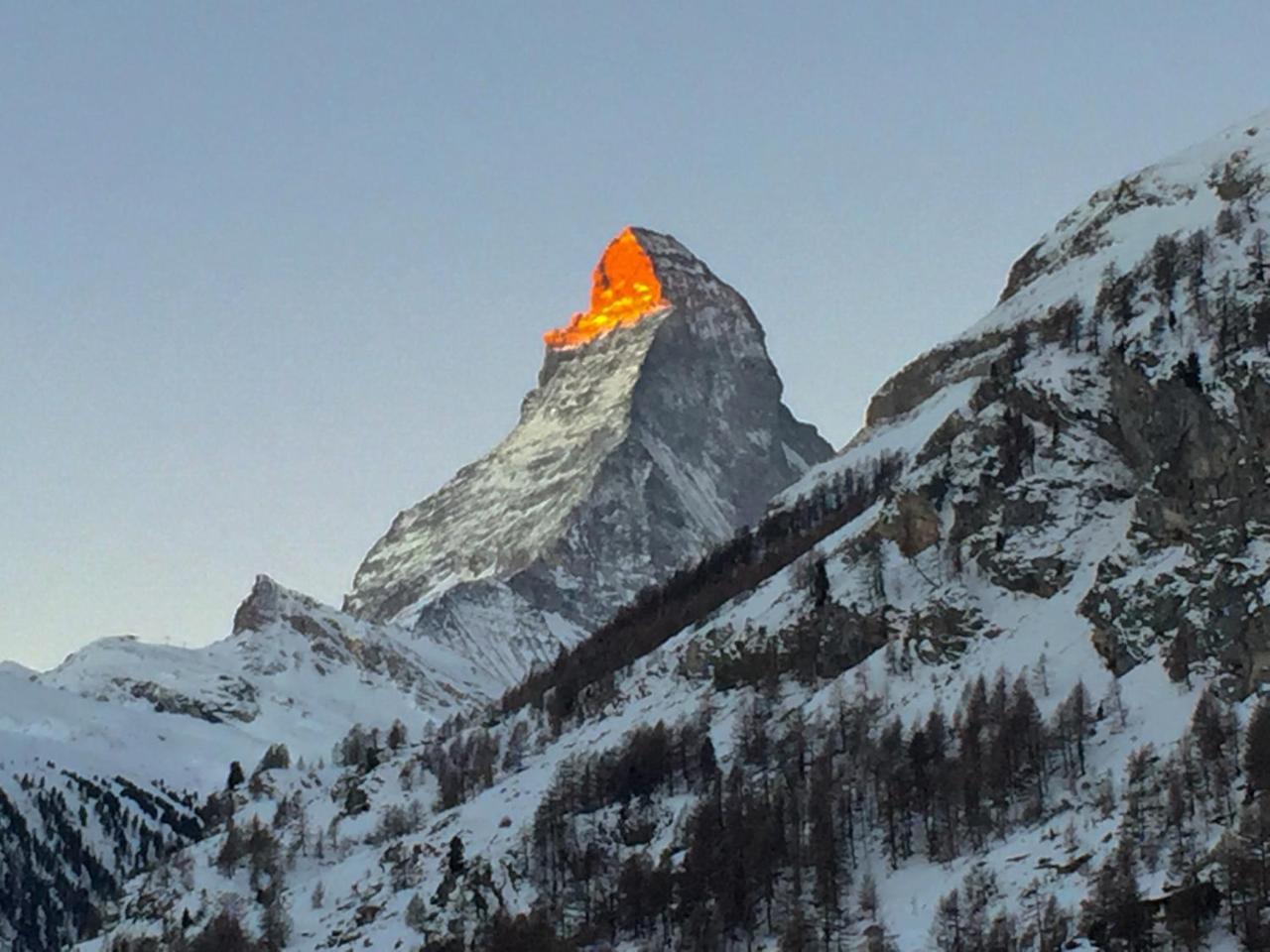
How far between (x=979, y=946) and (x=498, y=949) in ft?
159

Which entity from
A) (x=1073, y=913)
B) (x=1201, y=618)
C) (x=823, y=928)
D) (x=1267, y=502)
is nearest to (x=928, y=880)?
(x=823, y=928)

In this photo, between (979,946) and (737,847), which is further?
Answer: (737,847)

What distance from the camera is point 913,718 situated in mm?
199750

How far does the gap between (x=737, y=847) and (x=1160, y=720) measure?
39024 mm

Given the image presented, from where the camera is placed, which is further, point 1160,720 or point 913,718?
point 913,718

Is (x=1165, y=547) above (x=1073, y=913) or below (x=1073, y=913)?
above

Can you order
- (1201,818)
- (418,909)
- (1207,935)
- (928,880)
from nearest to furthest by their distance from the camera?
(1207,935), (1201,818), (928,880), (418,909)

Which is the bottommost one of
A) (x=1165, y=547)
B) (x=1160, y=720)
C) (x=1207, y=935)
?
(x=1207, y=935)

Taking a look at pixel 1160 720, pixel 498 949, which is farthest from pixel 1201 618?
pixel 498 949

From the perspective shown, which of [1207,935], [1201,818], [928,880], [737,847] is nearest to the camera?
[1207,935]

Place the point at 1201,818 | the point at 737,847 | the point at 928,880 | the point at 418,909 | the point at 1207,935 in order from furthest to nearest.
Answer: the point at 418,909 → the point at 737,847 → the point at 928,880 → the point at 1201,818 → the point at 1207,935

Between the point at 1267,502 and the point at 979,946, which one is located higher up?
the point at 1267,502

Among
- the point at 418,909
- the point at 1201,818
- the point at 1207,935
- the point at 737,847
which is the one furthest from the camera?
the point at 418,909

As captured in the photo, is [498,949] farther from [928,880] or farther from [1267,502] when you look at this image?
[1267,502]
